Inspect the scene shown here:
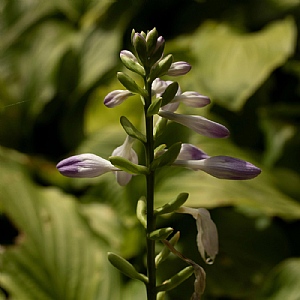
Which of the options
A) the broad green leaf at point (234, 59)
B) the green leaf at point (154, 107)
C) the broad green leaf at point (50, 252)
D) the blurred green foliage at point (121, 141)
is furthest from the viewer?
the broad green leaf at point (234, 59)

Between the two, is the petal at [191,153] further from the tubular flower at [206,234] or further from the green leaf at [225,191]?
the green leaf at [225,191]

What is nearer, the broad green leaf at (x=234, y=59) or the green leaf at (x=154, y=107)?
the green leaf at (x=154, y=107)

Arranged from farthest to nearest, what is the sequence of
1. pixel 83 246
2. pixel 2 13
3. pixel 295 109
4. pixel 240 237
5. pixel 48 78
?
pixel 2 13 < pixel 48 78 < pixel 295 109 < pixel 240 237 < pixel 83 246

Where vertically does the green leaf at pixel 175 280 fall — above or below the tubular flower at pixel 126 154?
below

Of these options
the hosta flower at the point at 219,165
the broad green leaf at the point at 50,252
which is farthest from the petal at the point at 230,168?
the broad green leaf at the point at 50,252

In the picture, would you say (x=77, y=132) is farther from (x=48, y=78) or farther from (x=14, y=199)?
(x=14, y=199)

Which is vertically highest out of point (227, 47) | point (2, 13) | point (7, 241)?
point (2, 13)

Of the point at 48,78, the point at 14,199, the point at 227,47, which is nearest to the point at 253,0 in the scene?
the point at 227,47
